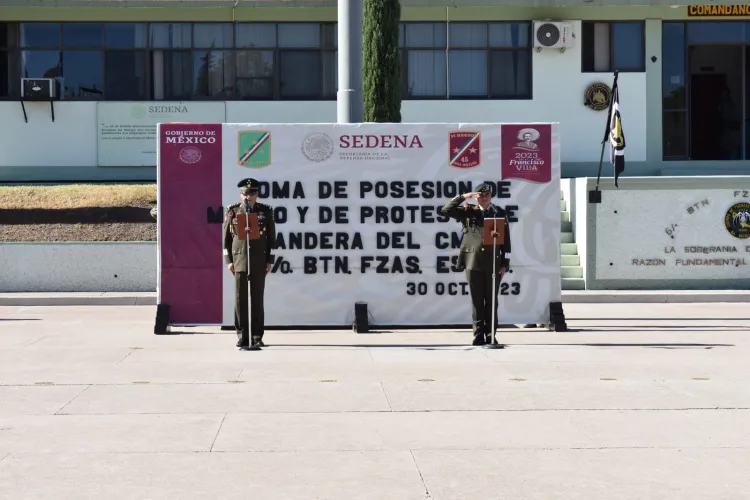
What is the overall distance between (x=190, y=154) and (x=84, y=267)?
786 cm

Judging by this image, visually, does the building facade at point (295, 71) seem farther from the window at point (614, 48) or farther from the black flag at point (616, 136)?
the black flag at point (616, 136)

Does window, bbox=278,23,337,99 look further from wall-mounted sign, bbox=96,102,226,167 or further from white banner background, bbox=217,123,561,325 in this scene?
white banner background, bbox=217,123,561,325

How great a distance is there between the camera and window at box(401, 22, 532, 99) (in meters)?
31.0

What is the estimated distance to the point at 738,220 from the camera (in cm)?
2261

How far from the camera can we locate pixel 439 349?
540 inches

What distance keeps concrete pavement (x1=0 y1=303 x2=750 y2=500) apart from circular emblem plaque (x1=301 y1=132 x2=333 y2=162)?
2.42m

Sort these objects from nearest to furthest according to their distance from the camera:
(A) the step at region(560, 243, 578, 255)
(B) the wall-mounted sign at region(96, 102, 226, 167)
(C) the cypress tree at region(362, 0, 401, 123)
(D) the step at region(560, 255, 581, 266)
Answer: (D) the step at region(560, 255, 581, 266), (A) the step at region(560, 243, 578, 255), (C) the cypress tree at region(362, 0, 401, 123), (B) the wall-mounted sign at region(96, 102, 226, 167)

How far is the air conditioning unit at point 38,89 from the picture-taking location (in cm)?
3030

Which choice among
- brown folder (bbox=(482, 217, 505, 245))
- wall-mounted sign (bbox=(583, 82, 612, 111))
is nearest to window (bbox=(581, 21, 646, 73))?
wall-mounted sign (bbox=(583, 82, 612, 111))

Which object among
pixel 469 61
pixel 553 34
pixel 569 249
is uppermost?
pixel 553 34

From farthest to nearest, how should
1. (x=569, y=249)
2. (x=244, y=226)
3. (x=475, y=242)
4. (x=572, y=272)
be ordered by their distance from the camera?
(x=569, y=249) < (x=572, y=272) < (x=475, y=242) < (x=244, y=226)

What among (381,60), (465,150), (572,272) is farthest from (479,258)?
(381,60)

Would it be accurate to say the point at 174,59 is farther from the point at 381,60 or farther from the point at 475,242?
the point at 475,242

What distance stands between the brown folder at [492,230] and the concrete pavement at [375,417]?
125cm
